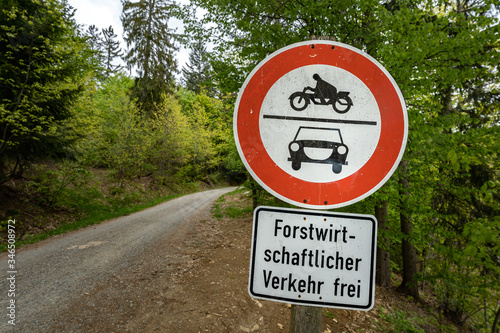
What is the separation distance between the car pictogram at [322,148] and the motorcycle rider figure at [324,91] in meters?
0.14

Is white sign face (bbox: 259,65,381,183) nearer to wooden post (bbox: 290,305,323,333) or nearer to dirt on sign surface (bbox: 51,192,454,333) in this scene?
wooden post (bbox: 290,305,323,333)

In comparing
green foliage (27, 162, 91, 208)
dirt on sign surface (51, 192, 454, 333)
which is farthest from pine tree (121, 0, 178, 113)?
dirt on sign surface (51, 192, 454, 333)

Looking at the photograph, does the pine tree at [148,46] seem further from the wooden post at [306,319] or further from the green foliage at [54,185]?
the wooden post at [306,319]

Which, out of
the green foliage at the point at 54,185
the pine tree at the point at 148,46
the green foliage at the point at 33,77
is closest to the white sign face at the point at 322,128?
the green foliage at the point at 33,77

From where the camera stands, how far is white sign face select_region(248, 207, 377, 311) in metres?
0.99

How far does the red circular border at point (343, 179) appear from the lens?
1.02 m

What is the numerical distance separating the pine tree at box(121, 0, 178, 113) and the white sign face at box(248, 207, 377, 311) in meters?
22.6

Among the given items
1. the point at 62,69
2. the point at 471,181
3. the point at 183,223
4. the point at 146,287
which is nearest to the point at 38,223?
the point at 183,223

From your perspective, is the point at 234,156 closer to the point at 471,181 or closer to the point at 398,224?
the point at 398,224

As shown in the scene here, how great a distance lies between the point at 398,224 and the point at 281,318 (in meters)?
5.55

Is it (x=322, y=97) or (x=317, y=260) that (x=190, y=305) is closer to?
(x=317, y=260)

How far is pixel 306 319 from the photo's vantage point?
1053mm

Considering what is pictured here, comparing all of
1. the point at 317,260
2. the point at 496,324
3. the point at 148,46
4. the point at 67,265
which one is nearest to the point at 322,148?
the point at 317,260

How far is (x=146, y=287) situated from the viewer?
458 cm
